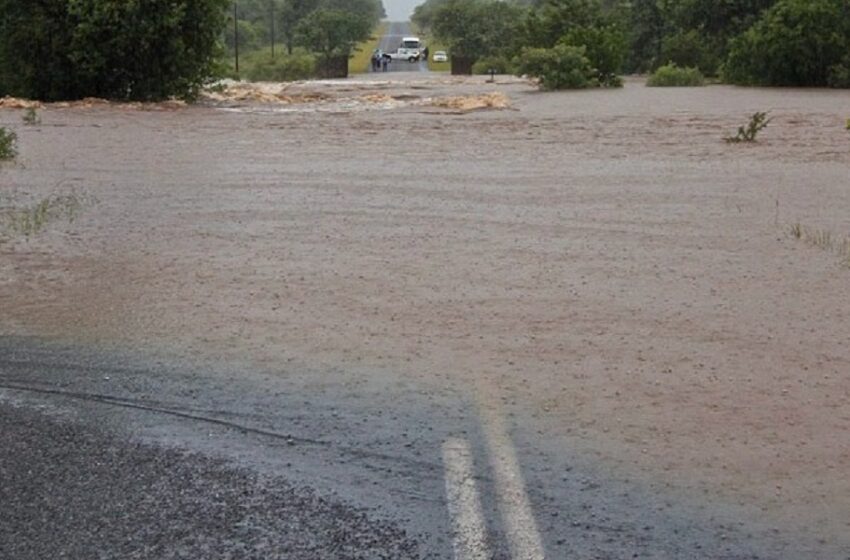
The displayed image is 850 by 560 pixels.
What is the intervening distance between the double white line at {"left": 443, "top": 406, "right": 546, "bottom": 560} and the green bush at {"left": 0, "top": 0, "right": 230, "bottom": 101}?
1163 inches

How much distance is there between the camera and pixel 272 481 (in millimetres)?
5477

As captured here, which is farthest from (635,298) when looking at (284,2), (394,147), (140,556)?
(284,2)

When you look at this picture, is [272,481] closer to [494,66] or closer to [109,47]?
[109,47]

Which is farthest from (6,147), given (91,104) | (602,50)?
(602,50)

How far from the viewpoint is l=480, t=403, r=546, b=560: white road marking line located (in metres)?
4.79

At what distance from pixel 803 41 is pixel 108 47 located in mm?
24631

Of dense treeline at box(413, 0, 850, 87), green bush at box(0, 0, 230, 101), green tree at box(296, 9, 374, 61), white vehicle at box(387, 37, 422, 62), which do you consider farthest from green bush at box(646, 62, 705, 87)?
white vehicle at box(387, 37, 422, 62)

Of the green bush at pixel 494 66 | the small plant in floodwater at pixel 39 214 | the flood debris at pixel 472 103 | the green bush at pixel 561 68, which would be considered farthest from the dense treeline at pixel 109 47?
the green bush at pixel 494 66

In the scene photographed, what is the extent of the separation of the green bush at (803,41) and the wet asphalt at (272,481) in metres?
40.8

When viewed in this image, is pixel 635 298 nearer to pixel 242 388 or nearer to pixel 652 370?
pixel 652 370

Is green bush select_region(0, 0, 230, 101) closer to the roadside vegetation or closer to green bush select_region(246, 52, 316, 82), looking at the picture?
the roadside vegetation

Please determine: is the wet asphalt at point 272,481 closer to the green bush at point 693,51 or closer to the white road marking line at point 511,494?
the white road marking line at point 511,494

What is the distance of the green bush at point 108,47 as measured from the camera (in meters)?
33.7

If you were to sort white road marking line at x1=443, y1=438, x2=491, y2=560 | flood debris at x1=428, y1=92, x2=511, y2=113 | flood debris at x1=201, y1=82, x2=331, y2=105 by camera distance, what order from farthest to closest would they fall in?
flood debris at x1=201, y1=82, x2=331, y2=105 → flood debris at x1=428, y1=92, x2=511, y2=113 → white road marking line at x1=443, y1=438, x2=491, y2=560
